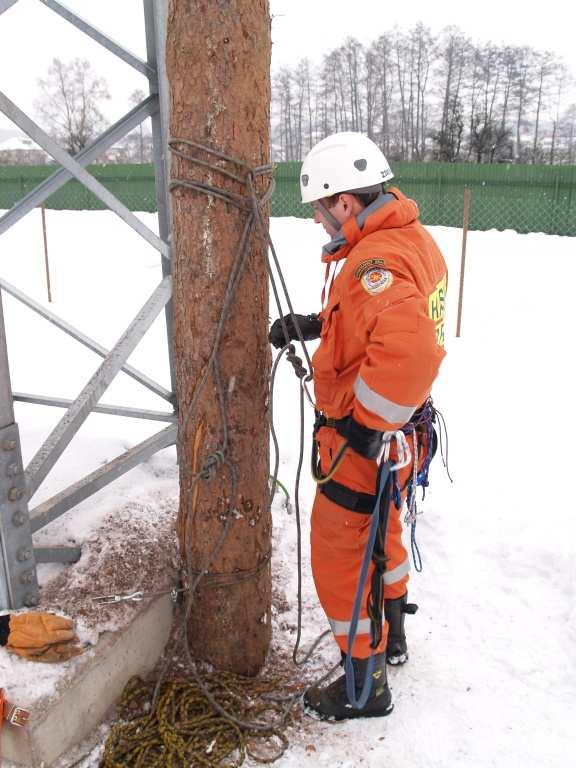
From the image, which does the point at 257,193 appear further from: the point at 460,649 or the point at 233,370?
the point at 460,649

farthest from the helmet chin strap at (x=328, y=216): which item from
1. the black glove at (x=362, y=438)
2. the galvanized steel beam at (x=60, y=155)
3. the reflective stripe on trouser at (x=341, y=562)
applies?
the galvanized steel beam at (x=60, y=155)

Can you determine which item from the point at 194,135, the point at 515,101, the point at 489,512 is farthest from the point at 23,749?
the point at 515,101

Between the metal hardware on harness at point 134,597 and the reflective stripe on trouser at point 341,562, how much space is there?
2.16ft

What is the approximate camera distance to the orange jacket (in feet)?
8.03

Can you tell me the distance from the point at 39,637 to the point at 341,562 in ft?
3.96

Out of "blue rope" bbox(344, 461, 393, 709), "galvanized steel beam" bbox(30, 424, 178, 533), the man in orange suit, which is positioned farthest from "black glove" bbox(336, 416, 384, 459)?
"galvanized steel beam" bbox(30, 424, 178, 533)

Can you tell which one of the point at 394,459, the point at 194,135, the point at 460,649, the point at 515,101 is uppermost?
the point at 515,101

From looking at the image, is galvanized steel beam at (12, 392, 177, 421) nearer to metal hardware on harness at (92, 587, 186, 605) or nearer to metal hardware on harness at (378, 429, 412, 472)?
metal hardware on harness at (92, 587, 186, 605)

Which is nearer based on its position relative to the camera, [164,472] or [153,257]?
[164,472]

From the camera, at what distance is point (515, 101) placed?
161ft

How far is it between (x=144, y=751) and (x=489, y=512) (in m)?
2.75

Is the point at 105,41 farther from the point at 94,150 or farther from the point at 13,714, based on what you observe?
the point at 13,714

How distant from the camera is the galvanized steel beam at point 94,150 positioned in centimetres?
383

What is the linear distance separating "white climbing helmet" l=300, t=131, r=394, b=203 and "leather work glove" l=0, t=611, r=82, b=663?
6.34 feet
